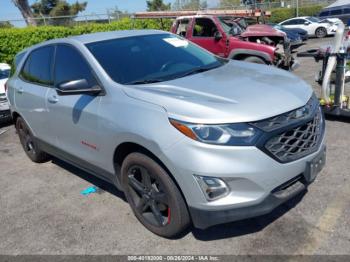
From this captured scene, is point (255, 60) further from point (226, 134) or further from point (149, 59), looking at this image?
point (226, 134)

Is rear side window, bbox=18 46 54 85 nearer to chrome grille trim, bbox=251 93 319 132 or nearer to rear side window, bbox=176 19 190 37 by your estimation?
chrome grille trim, bbox=251 93 319 132

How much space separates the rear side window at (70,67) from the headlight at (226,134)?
4.33 ft

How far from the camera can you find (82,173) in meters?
4.81

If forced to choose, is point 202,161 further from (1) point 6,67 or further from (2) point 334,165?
(1) point 6,67

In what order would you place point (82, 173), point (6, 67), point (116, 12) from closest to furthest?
point (82, 173) < point (6, 67) < point (116, 12)

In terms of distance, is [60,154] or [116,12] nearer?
[60,154]

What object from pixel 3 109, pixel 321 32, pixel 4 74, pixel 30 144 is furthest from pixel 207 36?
pixel 321 32

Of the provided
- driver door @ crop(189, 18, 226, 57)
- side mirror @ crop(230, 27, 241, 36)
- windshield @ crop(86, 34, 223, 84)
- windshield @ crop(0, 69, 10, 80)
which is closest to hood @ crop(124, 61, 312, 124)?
windshield @ crop(86, 34, 223, 84)

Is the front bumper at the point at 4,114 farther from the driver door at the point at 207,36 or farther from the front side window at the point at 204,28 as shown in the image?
the front side window at the point at 204,28

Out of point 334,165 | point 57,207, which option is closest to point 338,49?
point 334,165

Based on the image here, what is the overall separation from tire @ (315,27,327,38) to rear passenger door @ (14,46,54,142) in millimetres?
21570

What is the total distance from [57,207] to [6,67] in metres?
6.40

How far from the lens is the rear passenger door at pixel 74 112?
3479 millimetres

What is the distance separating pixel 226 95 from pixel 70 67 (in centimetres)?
185
